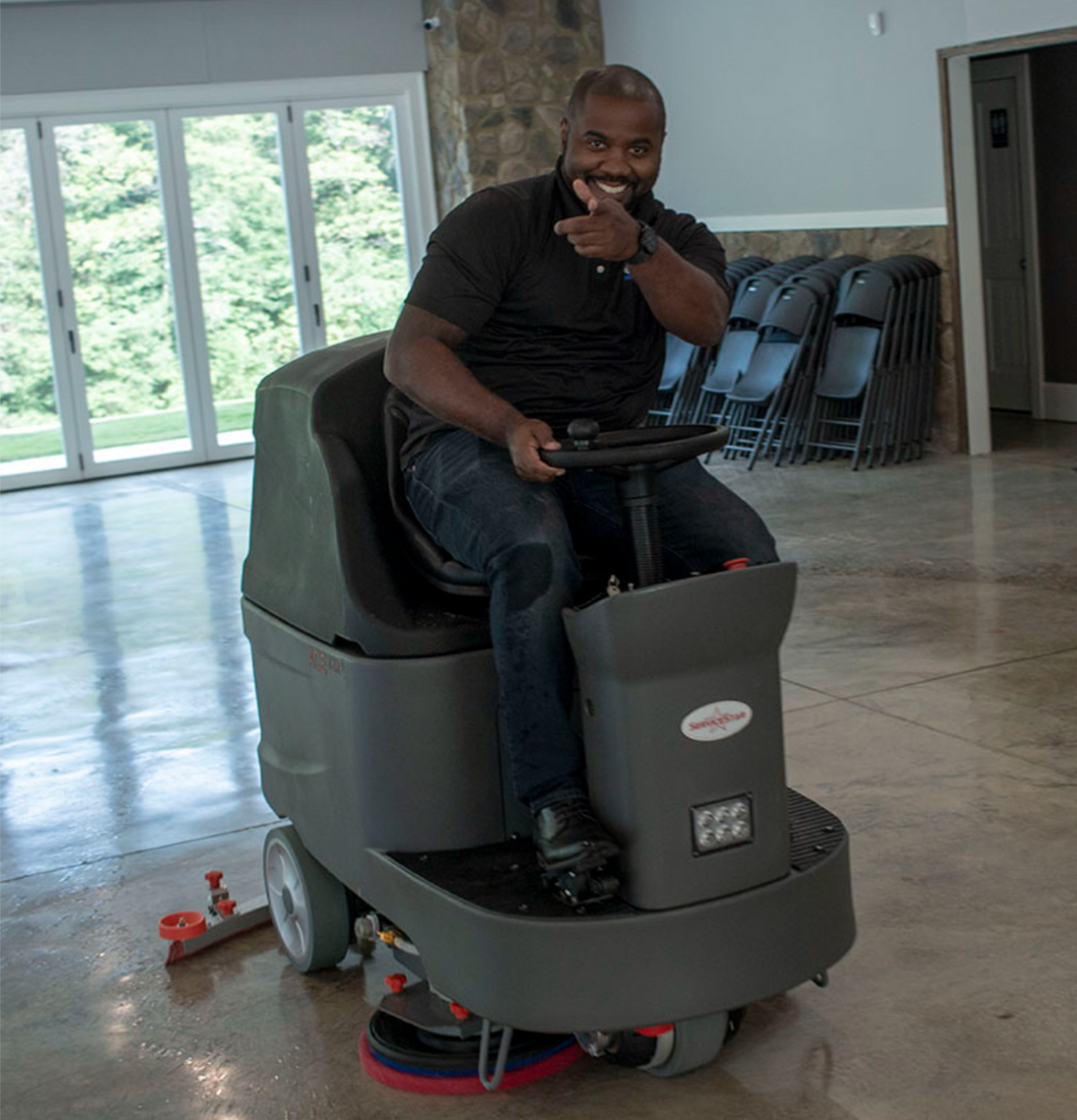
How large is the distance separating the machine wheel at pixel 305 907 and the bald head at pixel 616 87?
53.6 inches

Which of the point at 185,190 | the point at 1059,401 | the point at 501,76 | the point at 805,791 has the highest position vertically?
the point at 501,76

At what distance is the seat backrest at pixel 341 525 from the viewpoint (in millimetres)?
2406

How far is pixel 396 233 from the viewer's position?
11.3 m

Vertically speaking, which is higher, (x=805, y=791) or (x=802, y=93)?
(x=802, y=93)

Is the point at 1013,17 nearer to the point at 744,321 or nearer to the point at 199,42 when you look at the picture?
the point at 744,321

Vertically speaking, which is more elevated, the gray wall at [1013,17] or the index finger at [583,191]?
the gray wall at [1013,17]

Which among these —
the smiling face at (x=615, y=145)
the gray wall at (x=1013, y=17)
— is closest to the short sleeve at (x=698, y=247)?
the smiling face at (x=615, y=145)

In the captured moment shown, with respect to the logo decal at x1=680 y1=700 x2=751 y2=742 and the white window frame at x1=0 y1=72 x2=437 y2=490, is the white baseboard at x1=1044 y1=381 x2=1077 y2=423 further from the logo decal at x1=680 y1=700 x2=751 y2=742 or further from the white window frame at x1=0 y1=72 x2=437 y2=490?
the logo decal at x1=680 y1=700 x2=751 y2=742

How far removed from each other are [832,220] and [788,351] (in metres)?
1.13

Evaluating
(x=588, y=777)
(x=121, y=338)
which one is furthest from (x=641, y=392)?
(x=121, y=338)

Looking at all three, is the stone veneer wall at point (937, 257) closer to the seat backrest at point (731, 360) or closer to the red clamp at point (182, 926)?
the seat backrest at point (731, 360)

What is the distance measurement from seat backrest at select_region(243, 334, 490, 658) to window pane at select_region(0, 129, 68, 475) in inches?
318

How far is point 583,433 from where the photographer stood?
2.19m

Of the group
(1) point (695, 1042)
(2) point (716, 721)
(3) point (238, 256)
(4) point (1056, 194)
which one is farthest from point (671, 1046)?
(3) point (238, 256)
